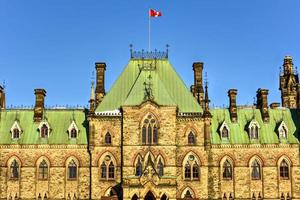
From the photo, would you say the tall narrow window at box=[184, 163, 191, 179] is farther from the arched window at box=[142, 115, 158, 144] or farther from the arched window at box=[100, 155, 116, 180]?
the arched window at box=[100, 155, 116, 180]

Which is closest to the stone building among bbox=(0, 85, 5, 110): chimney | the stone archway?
the stone archway

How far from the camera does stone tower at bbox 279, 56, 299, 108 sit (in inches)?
2813

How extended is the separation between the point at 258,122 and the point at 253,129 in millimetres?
1627

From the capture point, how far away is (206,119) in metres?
60.1

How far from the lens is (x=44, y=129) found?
62.2 m

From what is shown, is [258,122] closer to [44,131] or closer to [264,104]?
[264,104]

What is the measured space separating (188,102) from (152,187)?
37.8 feet

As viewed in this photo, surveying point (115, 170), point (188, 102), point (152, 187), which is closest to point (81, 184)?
point (115, 170)

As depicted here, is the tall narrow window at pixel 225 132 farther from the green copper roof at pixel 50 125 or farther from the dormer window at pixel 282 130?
the green copper roof at pixel 50 125

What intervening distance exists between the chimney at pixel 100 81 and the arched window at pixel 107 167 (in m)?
6.94

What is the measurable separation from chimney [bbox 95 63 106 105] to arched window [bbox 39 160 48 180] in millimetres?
8889

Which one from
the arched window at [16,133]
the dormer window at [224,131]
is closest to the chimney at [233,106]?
the dormer window at [224,131]

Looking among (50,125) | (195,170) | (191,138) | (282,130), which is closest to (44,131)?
(50,125)

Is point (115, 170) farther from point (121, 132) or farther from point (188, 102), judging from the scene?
point (188, 102)
